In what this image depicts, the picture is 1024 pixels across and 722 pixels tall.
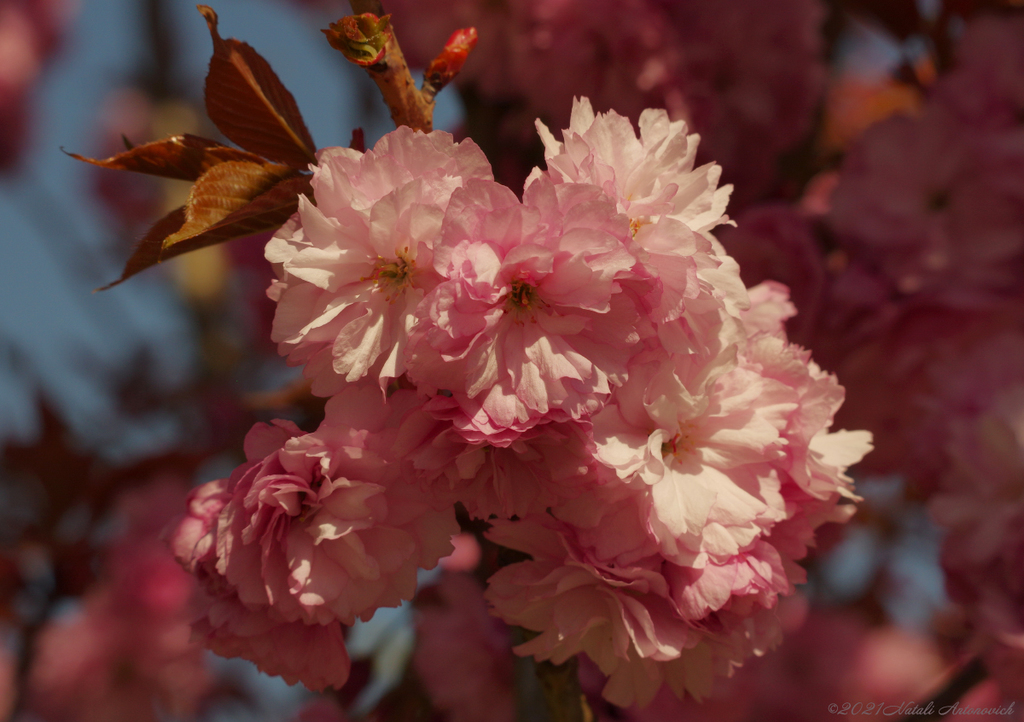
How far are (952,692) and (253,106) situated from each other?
2.73 ft

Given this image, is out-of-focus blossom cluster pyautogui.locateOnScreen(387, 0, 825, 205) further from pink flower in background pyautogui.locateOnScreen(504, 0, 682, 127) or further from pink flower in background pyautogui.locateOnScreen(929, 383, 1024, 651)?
pink flower in background pyautogui.locateOnScreen(929, 383, 1024, 651)

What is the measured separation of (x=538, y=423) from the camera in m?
0.45

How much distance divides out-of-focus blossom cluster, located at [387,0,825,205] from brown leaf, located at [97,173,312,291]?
20.6 inches

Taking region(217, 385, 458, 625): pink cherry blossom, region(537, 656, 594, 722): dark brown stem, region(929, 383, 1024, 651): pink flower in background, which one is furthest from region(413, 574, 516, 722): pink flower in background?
region(929, 383, 1024, 651): pink flower in background

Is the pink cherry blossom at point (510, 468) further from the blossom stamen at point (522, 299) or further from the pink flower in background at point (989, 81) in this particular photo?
the pink flower in background at point (989, 81)

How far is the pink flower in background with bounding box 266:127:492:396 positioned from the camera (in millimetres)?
463

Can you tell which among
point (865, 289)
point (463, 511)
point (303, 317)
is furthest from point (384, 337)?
point (865, 289)

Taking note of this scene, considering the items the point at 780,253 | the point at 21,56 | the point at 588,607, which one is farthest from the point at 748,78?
the point at 21,56

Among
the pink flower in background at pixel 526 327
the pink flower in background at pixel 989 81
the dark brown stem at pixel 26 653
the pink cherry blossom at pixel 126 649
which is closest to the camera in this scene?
the pink flower in background at pixel 526 327

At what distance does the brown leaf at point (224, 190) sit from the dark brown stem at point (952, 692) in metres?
0.77

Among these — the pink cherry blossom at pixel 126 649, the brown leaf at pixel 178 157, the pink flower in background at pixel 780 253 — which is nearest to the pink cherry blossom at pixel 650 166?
the brown leaf at pixel 178 157

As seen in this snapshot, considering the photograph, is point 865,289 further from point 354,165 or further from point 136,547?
point 136,547

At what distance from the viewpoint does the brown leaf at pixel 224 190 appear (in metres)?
0.49

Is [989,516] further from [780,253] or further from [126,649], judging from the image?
[126,649]
